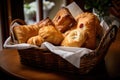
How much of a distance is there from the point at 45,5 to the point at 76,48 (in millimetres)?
1083

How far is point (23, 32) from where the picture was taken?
1.03 m

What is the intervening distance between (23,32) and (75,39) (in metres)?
0.25

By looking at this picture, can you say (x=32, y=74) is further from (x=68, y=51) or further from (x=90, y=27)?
(x=90, y=27)

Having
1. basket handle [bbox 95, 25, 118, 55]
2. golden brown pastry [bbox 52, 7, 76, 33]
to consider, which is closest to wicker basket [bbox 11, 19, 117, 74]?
basket handle [bbox 95, 25, 118, 55]

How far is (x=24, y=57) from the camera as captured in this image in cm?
103

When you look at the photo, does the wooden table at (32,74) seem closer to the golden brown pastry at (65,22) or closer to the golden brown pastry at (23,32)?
the golden brown pastry at (23,32)

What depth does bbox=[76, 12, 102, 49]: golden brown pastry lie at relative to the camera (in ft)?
3.29

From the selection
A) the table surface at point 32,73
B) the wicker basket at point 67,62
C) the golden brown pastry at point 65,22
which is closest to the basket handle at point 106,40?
the wicker basket at point 67,62

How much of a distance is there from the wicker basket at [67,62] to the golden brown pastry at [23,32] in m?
0.06

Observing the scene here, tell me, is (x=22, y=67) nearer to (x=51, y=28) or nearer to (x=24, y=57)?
(x=24, y=57)

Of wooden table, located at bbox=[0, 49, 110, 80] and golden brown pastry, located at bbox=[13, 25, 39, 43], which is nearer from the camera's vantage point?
wooden table, located at bbox=[0, 49, 110, 80]

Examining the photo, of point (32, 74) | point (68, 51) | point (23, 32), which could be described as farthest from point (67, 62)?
point (23, 32)

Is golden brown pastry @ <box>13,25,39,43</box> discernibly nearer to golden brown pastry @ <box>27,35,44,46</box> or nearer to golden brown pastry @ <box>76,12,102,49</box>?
golden brown pastry @ <box>27,35,44,46</box>

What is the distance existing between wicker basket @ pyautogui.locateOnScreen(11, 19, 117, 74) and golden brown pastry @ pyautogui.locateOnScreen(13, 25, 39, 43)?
Answer: 6 cm
